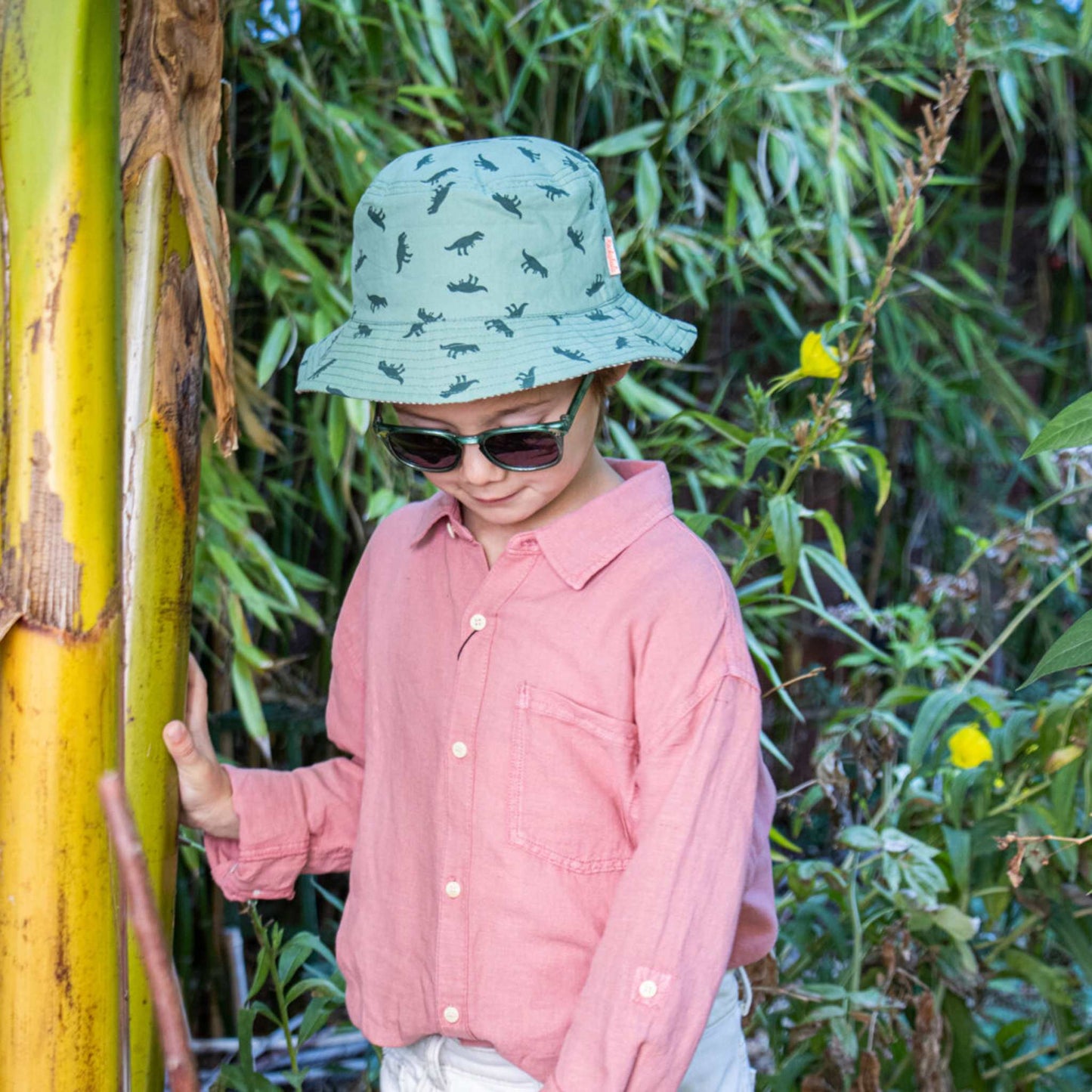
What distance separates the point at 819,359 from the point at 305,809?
21.5 inches

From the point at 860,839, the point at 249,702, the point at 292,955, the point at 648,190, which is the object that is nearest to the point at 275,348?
the point at 249,702

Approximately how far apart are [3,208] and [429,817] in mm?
485

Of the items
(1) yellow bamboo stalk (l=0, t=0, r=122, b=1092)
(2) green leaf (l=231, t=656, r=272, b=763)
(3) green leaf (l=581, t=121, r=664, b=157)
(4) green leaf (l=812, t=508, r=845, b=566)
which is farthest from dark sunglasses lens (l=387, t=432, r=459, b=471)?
(3) green leaf (l=581, t=121, r=664, b=157)

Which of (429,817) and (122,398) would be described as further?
(429,817)

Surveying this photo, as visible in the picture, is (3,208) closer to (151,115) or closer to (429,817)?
(151,115)

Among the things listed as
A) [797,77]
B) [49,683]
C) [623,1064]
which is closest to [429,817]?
[623,1064]

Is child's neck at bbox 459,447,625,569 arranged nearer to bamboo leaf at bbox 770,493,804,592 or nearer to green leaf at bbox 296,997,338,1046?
bamboo leaf at bbox 770,493,804,592

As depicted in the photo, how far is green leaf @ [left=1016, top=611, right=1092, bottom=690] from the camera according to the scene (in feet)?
2.39

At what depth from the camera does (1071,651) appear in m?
0.73

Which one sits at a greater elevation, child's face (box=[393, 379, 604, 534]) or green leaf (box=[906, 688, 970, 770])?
child's face (box=[393, 379, 604, 534])

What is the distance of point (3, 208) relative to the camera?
24.2 inches

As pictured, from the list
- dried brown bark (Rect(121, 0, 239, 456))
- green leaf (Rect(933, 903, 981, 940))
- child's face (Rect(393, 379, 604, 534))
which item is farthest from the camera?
green leaf (Rect(933, 903, 981, 940))

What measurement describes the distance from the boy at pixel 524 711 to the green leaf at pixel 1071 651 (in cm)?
17

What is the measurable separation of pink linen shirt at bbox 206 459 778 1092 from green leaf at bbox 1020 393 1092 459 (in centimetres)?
22
